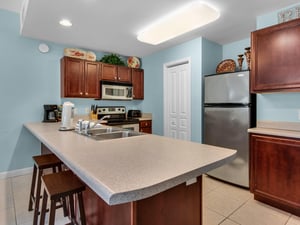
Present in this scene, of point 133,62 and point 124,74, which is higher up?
point 133,62

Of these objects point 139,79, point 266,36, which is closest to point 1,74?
point 139,79

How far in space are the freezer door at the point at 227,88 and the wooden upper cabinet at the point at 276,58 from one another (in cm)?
23

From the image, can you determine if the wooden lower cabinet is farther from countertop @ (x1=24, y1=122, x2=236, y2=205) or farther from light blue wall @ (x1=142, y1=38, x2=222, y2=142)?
countertop @ (x1=24, y1=122, x2=236, y2=205)

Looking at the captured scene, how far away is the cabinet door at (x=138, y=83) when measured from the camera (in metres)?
4.38

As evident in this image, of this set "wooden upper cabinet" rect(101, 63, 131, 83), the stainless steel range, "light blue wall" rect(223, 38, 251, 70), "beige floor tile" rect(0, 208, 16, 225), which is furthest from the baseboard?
"light blue wall" rect(223, 38, 251, 70)

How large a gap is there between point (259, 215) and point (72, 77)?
11.9 feet

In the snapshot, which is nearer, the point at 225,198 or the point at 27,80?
the point at 225,198

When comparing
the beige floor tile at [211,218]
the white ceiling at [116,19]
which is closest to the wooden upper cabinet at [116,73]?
the white ceiling at [116,19]

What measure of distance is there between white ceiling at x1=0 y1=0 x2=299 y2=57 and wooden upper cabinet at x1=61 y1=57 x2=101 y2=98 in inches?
16.3

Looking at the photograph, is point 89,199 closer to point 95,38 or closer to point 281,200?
point 281,200

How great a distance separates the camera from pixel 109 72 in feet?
13.0

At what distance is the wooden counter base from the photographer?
2.88 ft

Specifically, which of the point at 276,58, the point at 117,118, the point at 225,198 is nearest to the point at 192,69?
the point at 276,58

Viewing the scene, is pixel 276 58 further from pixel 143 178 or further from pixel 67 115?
pixel 67 115
